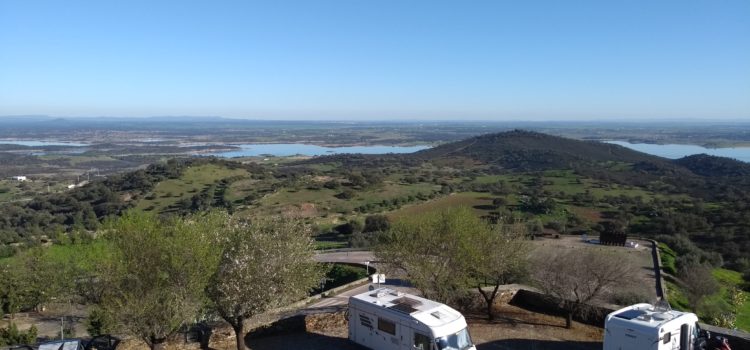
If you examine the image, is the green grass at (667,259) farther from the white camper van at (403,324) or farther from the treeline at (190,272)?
the treeline at (190,272)

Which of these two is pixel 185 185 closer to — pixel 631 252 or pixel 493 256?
pixel 631 252

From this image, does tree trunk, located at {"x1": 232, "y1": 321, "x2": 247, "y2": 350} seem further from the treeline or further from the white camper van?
the white camper van

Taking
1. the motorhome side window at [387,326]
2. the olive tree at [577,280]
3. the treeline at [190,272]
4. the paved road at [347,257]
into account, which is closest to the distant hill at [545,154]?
the paved road at [347,257]

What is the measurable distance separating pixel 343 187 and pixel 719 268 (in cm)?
6464

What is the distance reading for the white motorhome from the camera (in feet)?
43.9

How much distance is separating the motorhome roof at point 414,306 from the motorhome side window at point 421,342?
0.41 metres

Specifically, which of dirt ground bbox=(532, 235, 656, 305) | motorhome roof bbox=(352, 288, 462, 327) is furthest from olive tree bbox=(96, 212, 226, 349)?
dirt ground bbox=(532, 235, 656, 305)

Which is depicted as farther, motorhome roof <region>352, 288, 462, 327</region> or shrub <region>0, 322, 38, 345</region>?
shrub <region>0, 322, 38, 345</region>

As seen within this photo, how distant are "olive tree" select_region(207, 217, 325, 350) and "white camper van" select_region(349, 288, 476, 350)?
2046mm

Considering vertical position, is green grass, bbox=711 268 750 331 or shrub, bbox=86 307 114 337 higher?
shrub, bbox=86 307 114 337

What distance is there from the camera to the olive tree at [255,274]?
15031mm

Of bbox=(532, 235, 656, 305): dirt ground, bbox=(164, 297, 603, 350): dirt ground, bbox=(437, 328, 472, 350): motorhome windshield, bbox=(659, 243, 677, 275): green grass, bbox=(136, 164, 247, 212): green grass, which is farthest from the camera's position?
bbox=(136, 164, 247, 212): green grass

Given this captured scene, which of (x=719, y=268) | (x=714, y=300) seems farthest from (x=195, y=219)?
(x=719, y=268)

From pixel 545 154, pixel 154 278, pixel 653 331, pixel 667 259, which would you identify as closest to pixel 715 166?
pixel 545 154
